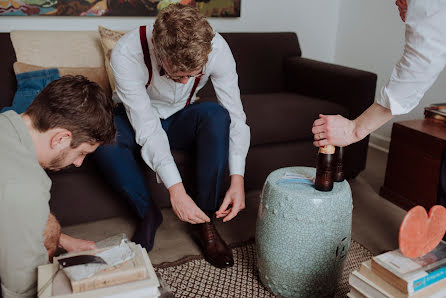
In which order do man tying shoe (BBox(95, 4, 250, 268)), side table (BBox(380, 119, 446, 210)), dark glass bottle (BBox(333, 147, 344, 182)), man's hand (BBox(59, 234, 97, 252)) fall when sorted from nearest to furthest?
man's hand (BBox(59, 234, 97, 252)) → dark glass bottle (BBox(333, 147, 344, 182)) → man tying shoe (BBox(95, 4, 250, 268)) → side table (BBox(380, 119, 446, 210))

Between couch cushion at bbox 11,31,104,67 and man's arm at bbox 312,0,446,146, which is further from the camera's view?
couch cushion at bbox 11,31,104,67

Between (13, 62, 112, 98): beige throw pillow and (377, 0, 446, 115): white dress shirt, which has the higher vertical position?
(377, 0, 446, 115): white dress shirt

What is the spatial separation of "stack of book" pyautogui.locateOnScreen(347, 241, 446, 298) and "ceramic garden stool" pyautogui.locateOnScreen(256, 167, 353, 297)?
0.19 metres

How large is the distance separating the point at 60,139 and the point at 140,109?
1.82 feet

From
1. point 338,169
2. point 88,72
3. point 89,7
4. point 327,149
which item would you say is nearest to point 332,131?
point 327,149

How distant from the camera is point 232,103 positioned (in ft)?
5.57

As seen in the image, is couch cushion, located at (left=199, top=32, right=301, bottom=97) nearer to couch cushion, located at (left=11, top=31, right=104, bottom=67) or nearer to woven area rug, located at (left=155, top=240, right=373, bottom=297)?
couch cushion, located at (left=11, top=31, right=104, bottom=67)

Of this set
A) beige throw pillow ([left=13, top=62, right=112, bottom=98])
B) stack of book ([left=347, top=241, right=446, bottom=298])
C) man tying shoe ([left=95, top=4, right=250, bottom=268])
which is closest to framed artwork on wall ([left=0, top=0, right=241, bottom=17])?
beige throw pillow ([left=13, top=62, right=112, bottom=98])

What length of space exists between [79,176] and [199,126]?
0.56m

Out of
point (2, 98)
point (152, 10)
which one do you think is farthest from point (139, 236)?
point (152, 10)

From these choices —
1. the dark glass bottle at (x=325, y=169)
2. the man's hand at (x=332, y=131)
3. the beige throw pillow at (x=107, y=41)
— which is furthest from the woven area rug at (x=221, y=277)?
the beige throw pillow at (x=107, y=41)

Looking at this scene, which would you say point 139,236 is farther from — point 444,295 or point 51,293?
point 444,295

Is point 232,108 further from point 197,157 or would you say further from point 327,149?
point 327,149

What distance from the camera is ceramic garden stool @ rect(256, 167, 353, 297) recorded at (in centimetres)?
123
